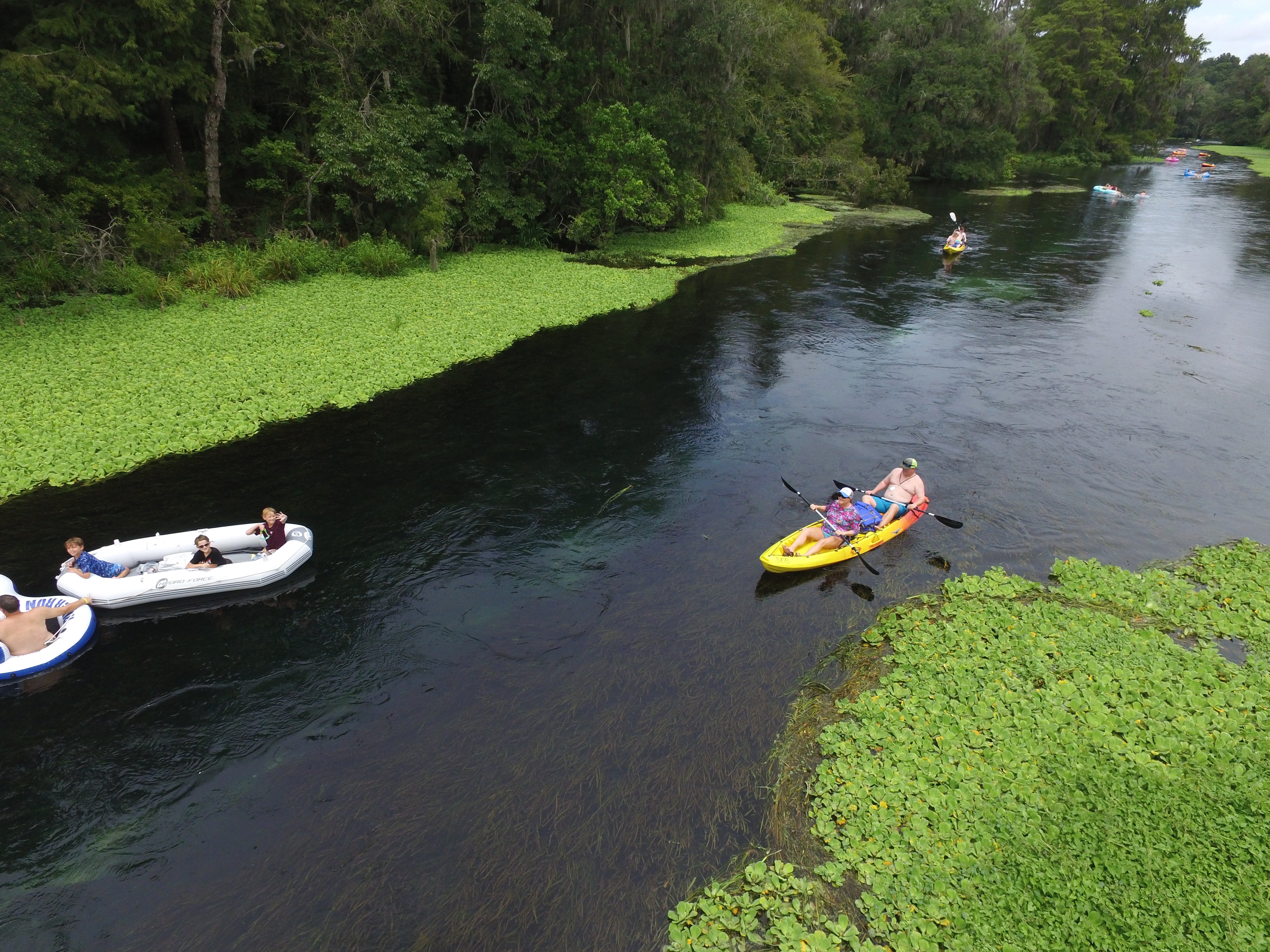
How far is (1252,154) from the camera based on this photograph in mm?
87500

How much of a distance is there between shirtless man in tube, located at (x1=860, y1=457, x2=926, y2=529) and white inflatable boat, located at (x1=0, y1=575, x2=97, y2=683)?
1320cm

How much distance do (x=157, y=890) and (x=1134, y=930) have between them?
9.64 metres

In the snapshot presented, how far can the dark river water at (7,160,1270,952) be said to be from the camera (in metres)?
6.98

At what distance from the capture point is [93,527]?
11.8 meters

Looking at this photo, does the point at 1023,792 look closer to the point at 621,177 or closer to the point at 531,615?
the point at 531,615

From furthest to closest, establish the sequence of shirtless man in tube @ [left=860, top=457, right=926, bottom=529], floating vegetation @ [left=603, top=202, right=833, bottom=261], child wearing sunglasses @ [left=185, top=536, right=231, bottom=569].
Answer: floating vegetation @ [left=603, top=202, right=833, bottom=261] → shirtless man in tube @ [left=860, top=457, right=926, bottom=529] → child wearing sunglasses @ [left=185, top=536, right=231, bottom=569]

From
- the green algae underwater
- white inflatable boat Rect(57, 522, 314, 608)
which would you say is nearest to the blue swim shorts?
the green algae underwater

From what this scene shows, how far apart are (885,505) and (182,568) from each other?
41.4 feet

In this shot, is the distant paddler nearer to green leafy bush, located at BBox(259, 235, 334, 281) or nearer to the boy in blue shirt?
green leafy bush, located at BBox(259, 235, 334, 281)

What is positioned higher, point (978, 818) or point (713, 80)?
point (713, 80)

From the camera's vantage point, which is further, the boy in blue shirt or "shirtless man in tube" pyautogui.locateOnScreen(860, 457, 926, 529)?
"shirtless man in tube" pyautogui.locateOnScreen(860, 457, 926, 529)

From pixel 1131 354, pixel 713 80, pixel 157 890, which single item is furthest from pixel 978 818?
pixel 713 80

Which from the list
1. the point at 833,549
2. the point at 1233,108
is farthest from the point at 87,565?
the point at 1233,108

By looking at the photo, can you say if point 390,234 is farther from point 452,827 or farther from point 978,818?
point 978,818
